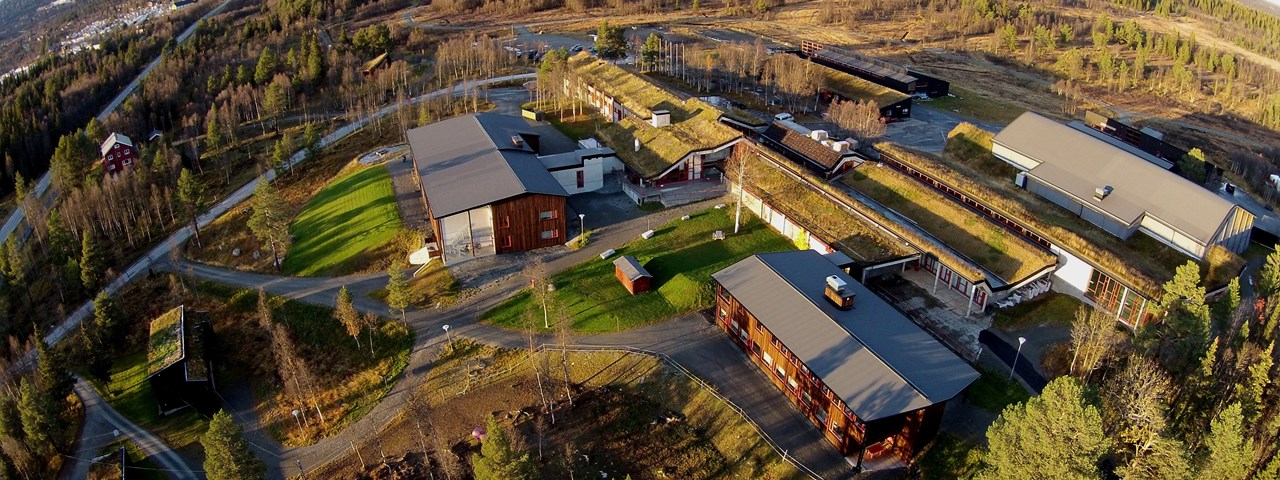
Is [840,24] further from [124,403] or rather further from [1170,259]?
[124,403]

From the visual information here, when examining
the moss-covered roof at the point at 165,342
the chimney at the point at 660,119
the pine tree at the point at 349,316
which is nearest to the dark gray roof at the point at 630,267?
the pine tree at the point at 349,316

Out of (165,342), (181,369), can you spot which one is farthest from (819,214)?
(165,342)

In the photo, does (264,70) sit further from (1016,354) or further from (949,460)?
(949,460)

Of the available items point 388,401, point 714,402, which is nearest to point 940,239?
point 714,402

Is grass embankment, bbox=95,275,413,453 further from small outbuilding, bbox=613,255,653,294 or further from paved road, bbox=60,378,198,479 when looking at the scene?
small outbuilding, bbox=613,255,653,294

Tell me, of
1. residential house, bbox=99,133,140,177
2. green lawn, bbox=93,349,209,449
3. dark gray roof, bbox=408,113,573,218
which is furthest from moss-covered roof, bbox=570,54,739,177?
residential house, bbox=99,133,140,177

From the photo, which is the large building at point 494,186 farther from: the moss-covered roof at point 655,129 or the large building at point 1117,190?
the large building at point 1117,190
